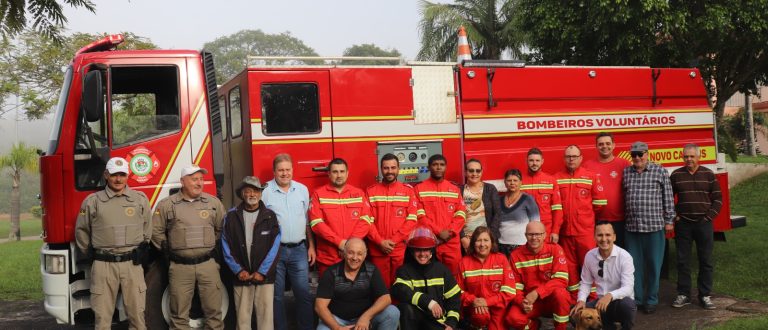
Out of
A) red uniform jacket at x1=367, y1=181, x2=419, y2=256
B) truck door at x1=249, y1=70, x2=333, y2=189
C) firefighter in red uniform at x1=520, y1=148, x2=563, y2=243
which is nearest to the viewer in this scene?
red uniform jacket at x1=367, y1=181, x2=419, y2=256

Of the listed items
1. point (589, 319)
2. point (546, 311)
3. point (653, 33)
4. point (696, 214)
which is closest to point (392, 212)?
point (546, 311)

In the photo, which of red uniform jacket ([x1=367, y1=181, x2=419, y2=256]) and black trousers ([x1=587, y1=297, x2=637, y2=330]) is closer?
black trousers ([x1=587, y1=297, x2=637, y2=330])

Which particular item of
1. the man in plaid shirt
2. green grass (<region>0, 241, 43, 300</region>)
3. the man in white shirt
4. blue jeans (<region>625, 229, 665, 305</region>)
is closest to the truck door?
the man in white shirt

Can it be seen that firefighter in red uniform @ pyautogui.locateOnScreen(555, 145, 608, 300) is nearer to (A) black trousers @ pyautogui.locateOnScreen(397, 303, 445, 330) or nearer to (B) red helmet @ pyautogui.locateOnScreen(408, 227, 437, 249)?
(B) red helmet @ pyautogui.locateOnScreen(408, 227, 437, 249)

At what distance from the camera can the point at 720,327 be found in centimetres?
656

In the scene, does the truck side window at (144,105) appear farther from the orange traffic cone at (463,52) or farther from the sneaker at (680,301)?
the sneaker at (680,301)

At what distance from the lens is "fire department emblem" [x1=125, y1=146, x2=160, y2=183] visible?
616cm

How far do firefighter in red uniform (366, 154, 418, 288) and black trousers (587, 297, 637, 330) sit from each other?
1.94m

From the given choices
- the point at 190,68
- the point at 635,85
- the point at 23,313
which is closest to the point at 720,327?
the point at 635,85

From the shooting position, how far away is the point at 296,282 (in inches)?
249

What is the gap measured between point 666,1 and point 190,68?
10085 mm

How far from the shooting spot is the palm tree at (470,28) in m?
23.2

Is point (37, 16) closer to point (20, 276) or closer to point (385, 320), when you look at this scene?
point (385, 320)

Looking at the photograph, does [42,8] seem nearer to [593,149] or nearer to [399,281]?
[399,281]
